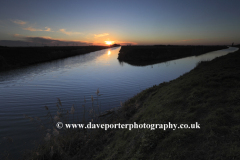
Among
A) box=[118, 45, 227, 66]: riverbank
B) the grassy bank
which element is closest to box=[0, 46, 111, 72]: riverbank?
box=[118, 45, 227, 66]: riverbank

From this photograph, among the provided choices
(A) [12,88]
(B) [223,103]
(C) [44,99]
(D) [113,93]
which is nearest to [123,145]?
(B) [223,103]

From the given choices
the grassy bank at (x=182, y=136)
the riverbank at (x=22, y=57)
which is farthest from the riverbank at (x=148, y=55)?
the grassy bank at (x=182, y=136)

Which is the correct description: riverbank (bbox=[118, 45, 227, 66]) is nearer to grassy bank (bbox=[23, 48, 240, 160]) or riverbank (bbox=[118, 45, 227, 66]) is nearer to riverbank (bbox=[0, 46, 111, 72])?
riverbank (bbox=[0, 46, 111, 72])

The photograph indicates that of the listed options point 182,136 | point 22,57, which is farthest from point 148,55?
point 182,136

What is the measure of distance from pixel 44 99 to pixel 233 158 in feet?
45.2

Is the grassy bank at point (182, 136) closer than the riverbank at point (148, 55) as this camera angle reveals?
Yes

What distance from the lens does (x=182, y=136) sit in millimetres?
4281

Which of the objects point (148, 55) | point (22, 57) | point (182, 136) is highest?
point (148, 55)

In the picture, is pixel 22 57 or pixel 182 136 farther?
pixel 22 57

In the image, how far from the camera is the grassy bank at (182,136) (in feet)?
12.4

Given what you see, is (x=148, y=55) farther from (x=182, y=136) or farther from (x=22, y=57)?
(x=182, y=136)

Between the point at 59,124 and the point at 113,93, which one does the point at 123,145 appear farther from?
the point at 113,93

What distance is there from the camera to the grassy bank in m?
3.77

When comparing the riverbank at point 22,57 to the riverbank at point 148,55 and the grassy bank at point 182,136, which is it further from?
the grassy bank at point 182,136
